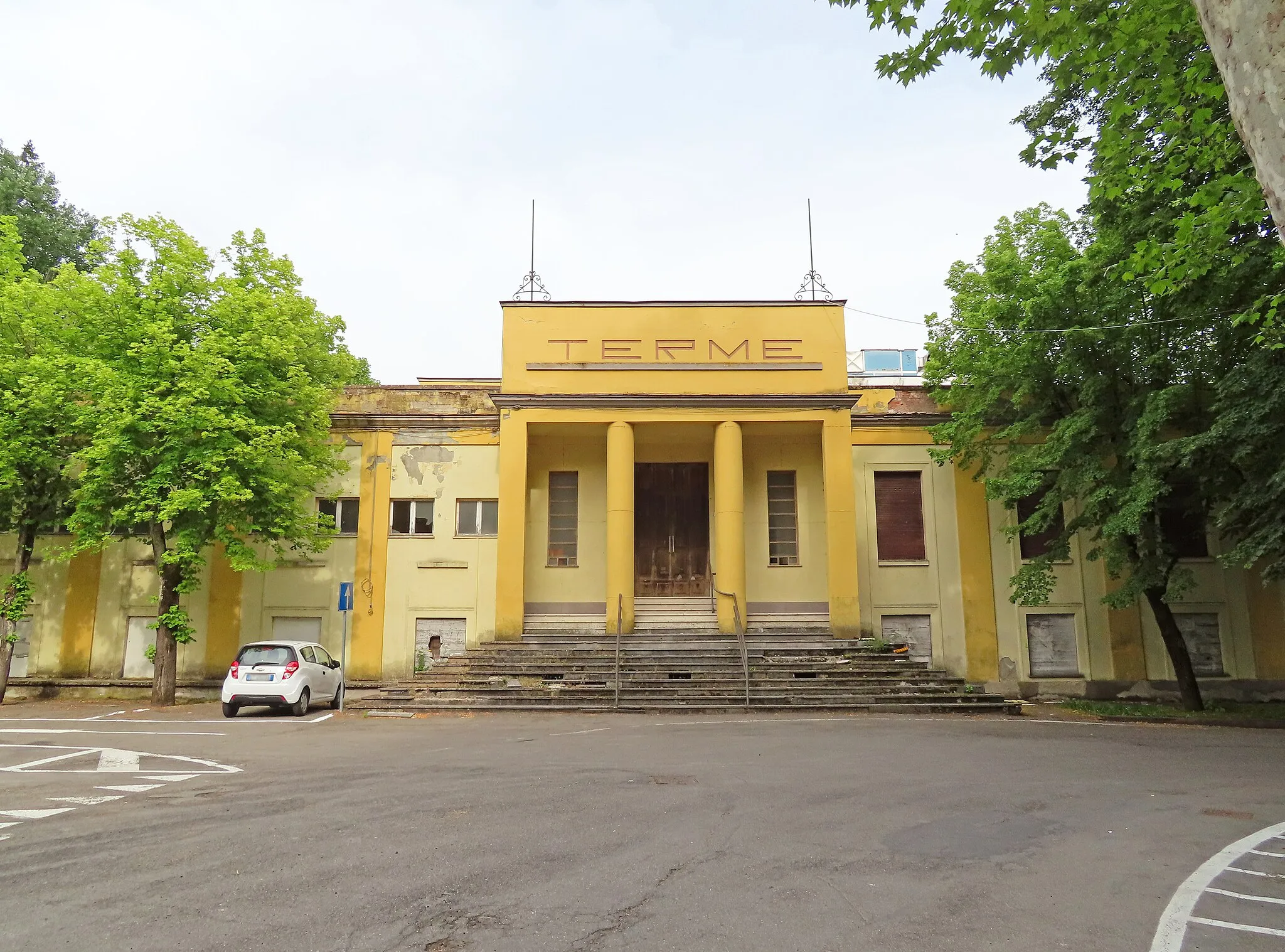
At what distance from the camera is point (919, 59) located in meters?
7.41

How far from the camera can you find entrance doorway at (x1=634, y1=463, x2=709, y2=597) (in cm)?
2130

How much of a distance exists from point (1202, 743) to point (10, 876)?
13.6 metres

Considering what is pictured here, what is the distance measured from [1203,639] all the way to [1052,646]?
3454mm

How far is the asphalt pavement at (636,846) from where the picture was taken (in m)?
4.36

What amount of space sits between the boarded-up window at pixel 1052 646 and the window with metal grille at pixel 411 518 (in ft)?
48.9

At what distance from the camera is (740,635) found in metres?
17.5

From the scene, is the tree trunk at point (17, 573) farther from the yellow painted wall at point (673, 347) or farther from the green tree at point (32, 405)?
the yellow painted wall at point (673, 347)

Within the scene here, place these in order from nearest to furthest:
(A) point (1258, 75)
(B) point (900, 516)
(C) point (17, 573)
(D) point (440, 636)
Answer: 1. (A) point (1258, 75)
2. (C) point (17, 573)
3. (D) point (440, 636)
4. (B) point (900, 516)

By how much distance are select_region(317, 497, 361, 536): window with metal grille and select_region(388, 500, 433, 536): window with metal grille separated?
88 centimetres

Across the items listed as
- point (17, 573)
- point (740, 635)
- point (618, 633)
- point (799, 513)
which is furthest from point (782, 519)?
point (17, 573)

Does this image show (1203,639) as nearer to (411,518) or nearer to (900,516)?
(900,516)

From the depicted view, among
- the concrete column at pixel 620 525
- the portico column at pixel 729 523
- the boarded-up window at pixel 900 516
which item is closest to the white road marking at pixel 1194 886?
the portico column at pixel 729 523

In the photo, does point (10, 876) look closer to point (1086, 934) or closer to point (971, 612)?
point (1086, 934)

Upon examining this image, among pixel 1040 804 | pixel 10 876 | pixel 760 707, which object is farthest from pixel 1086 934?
pixel 760 707
